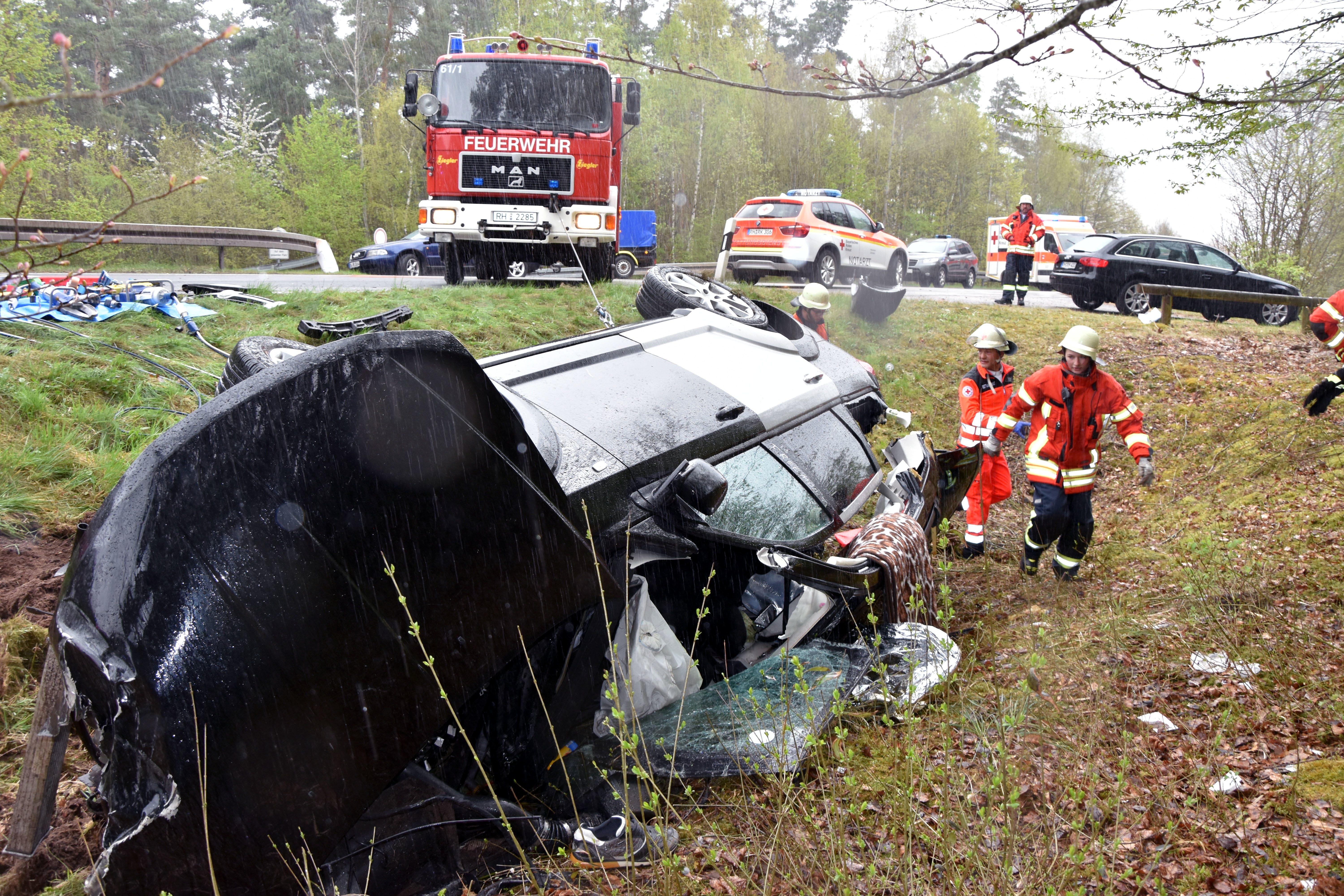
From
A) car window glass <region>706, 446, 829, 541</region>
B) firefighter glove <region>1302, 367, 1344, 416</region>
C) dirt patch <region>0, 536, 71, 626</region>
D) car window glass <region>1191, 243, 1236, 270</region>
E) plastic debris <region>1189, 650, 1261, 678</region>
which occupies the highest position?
car window glass <region>1191, 243, 1236, 270</region>

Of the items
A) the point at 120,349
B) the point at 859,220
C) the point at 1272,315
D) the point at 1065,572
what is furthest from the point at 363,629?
the point at 1272,315

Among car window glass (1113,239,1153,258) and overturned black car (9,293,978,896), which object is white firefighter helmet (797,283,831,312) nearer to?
overturned black car (9,293,978,896)

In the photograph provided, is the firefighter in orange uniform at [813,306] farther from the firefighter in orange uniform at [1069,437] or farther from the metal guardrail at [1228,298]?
the metal guardrail at [1228,298]

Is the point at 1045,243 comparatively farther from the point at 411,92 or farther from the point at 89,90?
the point at 89,90

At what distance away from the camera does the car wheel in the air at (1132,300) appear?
13844 mm

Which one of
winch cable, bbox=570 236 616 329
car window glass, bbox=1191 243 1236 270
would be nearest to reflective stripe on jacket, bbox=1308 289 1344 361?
winch cable, bbox=570 236 616 329

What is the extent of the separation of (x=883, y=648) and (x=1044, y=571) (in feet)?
9.91

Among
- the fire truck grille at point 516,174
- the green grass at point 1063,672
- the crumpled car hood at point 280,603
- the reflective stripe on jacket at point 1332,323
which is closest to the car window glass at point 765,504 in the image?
the green grass at point 1063,672

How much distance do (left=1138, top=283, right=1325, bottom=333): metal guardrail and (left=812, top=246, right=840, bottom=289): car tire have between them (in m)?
4.41

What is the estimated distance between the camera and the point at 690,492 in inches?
108

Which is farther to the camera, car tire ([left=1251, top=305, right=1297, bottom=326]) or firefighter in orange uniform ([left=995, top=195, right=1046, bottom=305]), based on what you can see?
car tire ([left=1251, top=305, right=1297, bottom=326])

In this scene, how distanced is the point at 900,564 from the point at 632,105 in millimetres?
7667

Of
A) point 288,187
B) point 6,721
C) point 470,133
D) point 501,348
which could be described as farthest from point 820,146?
point 6,721

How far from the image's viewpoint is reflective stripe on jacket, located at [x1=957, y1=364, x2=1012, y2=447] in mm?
6402
